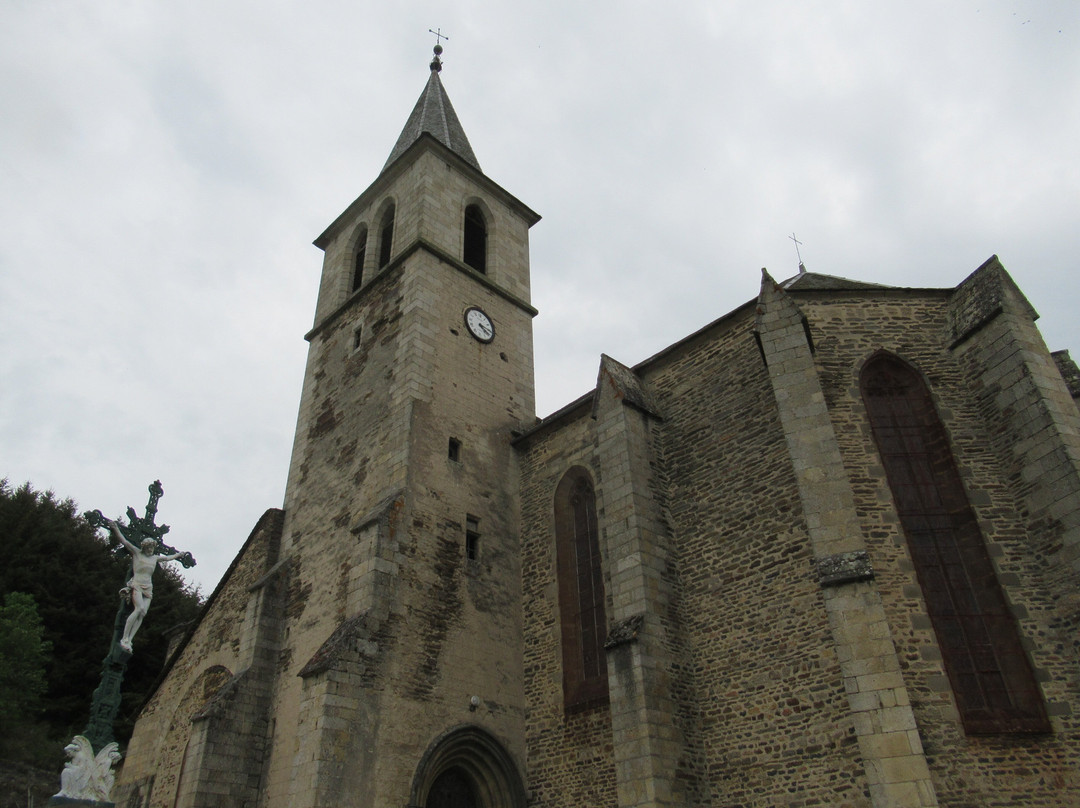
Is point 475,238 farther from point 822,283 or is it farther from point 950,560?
point 950,560

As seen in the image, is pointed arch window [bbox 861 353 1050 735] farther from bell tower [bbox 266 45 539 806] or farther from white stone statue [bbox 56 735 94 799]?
white stone statue [bbox 56 735 94 799]

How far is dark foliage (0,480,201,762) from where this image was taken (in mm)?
24797

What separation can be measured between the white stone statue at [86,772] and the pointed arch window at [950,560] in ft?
34.2

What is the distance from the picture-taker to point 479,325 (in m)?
17.2

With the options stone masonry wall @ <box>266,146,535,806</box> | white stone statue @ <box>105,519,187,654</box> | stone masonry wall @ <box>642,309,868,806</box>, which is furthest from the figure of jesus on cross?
stone masonry wall @ <box>642,309,868,806</box>

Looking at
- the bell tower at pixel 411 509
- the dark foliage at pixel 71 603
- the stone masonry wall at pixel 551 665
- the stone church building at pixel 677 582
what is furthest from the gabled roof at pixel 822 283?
the dark foliage at pixel 71 603

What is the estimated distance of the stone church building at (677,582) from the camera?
8.85 meters

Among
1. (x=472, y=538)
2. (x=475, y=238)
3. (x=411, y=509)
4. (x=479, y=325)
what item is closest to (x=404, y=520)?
(x=411, y=509)

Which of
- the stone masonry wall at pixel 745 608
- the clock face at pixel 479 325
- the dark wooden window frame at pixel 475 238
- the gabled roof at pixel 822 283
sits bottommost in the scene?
the stone masonry wall at pixel 745 608

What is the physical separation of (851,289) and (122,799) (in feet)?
58.5

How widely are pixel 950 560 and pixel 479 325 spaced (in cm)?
1084

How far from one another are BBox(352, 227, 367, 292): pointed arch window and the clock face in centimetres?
410

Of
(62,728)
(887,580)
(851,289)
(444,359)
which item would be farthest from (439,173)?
(62,728)

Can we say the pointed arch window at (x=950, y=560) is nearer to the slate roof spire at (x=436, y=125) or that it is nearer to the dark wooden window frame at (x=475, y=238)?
the dark wooden window frame at (x=475, y=238)
